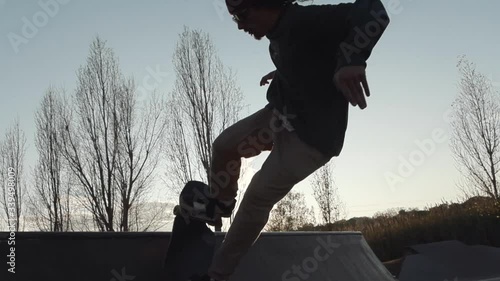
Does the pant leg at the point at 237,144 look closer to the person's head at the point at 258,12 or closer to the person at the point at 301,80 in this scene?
the person at the point at 301,80

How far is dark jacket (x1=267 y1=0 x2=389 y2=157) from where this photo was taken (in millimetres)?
1830

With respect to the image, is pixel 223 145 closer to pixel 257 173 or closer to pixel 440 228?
pixel 257 173


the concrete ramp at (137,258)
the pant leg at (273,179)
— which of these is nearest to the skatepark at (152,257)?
the concrete ramp at (137,258)

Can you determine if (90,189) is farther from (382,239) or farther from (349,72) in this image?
(349,72)

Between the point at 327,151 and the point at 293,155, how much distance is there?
0.13 metres

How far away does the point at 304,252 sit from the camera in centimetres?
375

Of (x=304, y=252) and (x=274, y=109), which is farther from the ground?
(x=274, y=109)

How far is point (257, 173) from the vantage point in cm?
199

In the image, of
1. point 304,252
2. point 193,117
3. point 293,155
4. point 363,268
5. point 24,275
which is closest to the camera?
→ point 293,155

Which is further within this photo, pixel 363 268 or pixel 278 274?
pixel 363 268

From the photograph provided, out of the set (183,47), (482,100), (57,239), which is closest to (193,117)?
(183,47)

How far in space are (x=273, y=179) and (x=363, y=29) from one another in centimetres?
65

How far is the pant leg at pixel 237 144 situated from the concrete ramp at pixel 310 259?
92cm

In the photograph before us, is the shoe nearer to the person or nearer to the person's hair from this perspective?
the person
